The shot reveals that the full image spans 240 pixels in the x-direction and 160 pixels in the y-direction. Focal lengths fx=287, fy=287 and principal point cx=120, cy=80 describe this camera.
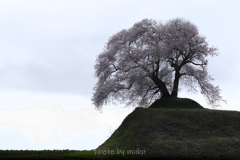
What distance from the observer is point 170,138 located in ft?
94.0

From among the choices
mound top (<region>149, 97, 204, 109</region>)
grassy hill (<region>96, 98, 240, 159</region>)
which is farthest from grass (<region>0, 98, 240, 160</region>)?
mound top (<region>149, 97, 204, 109</region>)

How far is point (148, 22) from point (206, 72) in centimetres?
1120

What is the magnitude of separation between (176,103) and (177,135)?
851cm

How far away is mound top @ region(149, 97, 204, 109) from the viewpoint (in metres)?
36.9

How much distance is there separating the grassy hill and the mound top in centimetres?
41

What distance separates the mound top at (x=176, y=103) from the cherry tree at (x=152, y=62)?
1981 mm

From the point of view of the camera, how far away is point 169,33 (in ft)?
132

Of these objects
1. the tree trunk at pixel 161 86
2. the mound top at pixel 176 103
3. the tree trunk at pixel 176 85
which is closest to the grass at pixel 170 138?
the mound top at pixel 176 103

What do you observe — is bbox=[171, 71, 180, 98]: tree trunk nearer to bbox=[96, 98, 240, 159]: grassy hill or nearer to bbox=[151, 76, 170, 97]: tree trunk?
bbox=[151, 76, 170, 97]: tree trunk

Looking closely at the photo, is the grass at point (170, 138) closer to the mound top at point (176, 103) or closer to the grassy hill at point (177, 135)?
the grassy hill at point (177, 135)

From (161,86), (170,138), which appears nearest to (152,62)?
(161,86)

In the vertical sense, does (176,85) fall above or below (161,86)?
above

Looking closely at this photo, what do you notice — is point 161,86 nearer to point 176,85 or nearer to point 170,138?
point 176,85

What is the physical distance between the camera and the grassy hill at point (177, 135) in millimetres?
26484
